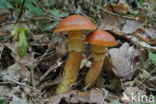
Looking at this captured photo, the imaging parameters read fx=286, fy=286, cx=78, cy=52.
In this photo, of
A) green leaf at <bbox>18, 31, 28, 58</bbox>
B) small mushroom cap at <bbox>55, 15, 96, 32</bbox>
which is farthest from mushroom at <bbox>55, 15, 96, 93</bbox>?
green leaf at <bbox>18, 31, 28, 58</bbox>

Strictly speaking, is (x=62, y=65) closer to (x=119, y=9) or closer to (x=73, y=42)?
(x=73, y=42)

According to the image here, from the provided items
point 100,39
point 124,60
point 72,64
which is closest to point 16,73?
point 72,64

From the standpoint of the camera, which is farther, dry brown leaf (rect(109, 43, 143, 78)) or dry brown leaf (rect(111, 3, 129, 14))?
dry brown leaf (rect(111, 3, 129, 14))

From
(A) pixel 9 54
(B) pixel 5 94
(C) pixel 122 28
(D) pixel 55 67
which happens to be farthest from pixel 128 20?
(B) pixel 5 94

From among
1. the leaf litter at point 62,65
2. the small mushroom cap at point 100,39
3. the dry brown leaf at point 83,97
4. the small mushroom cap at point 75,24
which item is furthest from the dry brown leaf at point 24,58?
the small mushroom cap at point 100,39

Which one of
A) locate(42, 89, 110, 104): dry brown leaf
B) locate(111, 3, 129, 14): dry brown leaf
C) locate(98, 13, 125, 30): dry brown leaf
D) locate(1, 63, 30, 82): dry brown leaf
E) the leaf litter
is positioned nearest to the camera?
locate(42, 89, 110, 104): dry brown leaf

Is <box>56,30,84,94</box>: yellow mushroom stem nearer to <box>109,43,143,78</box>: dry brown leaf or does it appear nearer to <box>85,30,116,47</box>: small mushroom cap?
<box>85,30,116,47</box>: small mushroom cap

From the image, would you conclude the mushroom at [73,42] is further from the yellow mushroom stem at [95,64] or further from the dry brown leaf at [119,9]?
the dry brown leaf at [119,9]

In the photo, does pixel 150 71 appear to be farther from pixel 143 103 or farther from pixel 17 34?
pixel 17 34
